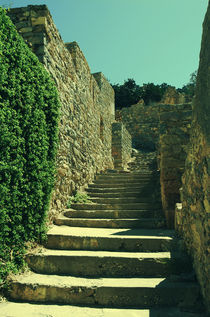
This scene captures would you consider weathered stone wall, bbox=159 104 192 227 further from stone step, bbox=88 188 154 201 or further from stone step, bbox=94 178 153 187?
stone step, bbox=94 178 153 187

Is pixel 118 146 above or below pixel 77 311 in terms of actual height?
above

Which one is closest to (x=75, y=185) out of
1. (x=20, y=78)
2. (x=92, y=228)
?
(x=92, y=228)

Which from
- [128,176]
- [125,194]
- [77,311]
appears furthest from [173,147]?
[77,311]

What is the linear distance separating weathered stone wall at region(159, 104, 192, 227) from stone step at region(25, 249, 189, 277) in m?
1.61

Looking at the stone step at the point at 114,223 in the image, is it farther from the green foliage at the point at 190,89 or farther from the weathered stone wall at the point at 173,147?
the green foliage at the point at 190,89

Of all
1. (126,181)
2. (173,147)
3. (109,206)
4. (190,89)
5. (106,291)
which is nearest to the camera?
(106,291)

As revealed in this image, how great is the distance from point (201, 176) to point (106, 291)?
1.78 metres

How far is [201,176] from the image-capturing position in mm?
2713

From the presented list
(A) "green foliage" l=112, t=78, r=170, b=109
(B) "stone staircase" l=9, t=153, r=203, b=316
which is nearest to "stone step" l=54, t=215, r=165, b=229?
(B) "stone staircase" l=9, t=153, r=203, b=316

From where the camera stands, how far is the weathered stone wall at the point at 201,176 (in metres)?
2.53

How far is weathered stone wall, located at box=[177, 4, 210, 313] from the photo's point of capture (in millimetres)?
2531

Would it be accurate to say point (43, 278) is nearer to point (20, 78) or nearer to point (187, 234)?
point (187, 234)

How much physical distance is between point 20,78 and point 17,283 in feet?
9.03

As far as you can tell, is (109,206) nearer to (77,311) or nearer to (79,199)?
(79,199)
